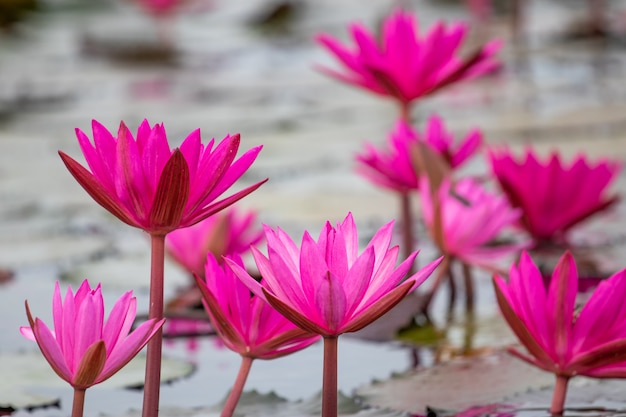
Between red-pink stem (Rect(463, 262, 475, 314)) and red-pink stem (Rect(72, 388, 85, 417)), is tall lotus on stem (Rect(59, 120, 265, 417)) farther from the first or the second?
red-pink stem (Rect(463, 262, 475, 314))

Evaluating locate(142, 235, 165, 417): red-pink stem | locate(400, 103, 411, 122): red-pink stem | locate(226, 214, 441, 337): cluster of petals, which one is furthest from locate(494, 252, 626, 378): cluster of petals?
locate(400, 103, 411, 122): red-pink stem

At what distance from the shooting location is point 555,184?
1.20 metres

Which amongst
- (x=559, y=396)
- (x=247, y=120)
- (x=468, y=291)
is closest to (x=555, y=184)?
(x=468, y=291)

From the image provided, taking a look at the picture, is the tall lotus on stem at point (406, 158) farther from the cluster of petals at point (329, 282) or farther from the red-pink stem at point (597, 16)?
the red-pink stem at point (597, 16)

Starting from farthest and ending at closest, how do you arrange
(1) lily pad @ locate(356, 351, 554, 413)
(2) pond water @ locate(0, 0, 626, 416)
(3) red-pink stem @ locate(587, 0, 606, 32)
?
(3) red-pink stem @ locate(587, 0, 606, 32), (2) pond water @ locate(0, 0, 626, 416), (1) lily pad @ locate(356, 351, 554, 413)

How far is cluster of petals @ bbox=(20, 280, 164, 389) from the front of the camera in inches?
23.9

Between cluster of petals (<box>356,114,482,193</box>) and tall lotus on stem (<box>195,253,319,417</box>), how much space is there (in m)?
0.46

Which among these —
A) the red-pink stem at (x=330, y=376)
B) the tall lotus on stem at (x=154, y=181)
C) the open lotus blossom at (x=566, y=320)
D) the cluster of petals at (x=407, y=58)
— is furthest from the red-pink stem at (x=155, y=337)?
the cluster of petals at (x=407, y=58)

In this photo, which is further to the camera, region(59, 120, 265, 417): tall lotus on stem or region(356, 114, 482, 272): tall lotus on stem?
region(356, 114, 482, 272): tall lotus on stem

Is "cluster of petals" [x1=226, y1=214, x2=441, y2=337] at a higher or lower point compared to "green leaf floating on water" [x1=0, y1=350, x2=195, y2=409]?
higher

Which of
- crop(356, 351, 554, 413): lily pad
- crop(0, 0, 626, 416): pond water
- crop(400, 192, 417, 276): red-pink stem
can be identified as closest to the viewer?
crop(356, 351, 554, 413): lily pad

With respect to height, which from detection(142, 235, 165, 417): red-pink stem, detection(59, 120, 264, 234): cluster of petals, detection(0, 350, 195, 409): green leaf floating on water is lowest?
detection(0, 350, 195, 409): green leaf floating on water

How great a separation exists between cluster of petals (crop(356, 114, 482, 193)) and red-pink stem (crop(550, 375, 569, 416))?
1.39 ft

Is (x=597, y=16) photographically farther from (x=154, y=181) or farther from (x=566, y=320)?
(x=154, y=181)
